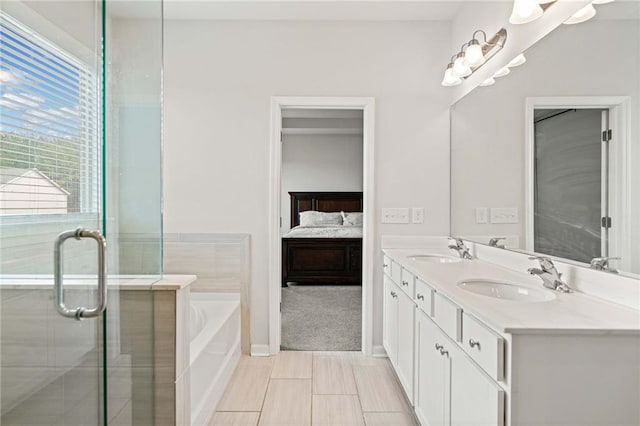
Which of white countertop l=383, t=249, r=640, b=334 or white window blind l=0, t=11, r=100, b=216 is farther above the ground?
white window blind l=0, t=11, r=100, b=216

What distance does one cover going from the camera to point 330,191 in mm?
7664

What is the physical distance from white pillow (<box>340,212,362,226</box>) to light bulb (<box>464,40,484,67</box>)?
478cm

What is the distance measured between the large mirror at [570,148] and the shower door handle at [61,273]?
1.73m

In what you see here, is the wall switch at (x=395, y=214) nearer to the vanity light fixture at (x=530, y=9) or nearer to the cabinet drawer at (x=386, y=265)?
the cabinet drawer at (x=386, y=265)

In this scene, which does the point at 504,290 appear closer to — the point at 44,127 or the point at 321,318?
the point at 44,127

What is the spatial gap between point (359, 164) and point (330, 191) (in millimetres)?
814

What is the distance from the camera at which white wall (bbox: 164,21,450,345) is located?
3010mm

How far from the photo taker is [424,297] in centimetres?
187

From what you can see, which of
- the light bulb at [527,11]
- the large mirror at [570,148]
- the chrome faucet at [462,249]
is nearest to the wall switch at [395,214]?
the chrome faucet at [462,249]

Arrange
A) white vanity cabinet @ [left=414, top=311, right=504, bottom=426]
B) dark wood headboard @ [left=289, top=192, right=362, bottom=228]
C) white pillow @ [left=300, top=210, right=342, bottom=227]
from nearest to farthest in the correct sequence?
1. white vanity cabinet @ [left=414, top=311, right=504, bottom=426]
2. white pillow @ [left=300, top=210, right=342, bottom=227]
3. dark wood headboard @ [left=289, top=192, right=362, bottom=228]

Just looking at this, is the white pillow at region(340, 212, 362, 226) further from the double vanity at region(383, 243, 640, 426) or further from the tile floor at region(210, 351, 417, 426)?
the double vanity at region(383, 243, 640, 426)

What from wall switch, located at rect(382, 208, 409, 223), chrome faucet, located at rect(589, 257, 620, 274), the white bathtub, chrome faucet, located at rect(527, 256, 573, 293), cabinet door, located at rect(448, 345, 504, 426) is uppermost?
wall switch, located at rect(382, 208, 409, 223)

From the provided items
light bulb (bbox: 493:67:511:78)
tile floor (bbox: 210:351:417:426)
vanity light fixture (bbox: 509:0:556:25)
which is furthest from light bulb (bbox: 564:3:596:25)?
tile floor (bbox: 210:351:417:426)

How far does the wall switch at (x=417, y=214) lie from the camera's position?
9.88 feet
